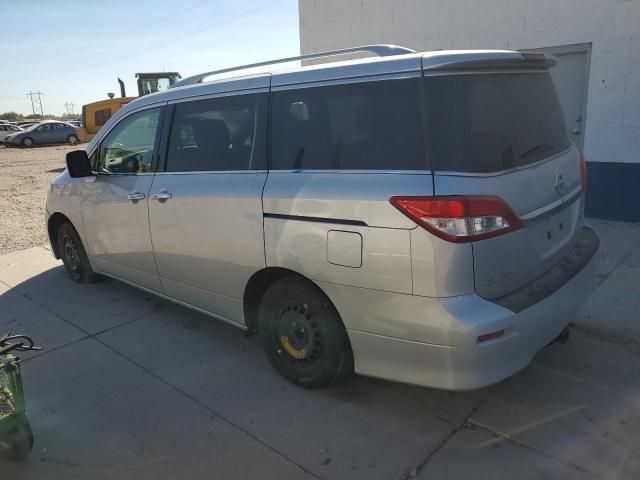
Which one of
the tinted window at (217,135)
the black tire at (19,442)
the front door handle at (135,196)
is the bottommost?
the black tire at (19,442)

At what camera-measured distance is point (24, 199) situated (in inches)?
445

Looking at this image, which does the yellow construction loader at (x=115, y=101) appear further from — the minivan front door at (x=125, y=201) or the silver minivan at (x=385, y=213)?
the silver minivan at (x=385, y=213)

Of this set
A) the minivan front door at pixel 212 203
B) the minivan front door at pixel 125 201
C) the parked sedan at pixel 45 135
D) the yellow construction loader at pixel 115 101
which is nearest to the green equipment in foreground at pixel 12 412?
the minivan front door at pixel 212 203

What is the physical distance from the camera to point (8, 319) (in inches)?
182

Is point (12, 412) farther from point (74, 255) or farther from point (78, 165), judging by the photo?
point (74, 255)

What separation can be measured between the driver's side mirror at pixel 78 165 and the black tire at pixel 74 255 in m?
0.82

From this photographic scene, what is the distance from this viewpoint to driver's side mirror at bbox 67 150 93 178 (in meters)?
4.54

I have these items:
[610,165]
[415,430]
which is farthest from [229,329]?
[610,165]

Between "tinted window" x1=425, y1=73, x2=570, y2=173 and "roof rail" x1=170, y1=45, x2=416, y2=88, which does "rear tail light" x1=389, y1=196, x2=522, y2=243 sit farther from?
"roof rail" x1=170, y1=45, x2=416, y2=88

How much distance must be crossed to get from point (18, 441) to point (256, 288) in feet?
4.98

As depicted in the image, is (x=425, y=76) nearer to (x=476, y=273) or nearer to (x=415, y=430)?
(x=476, y=273)

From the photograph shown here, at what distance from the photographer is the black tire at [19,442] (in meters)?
2.66

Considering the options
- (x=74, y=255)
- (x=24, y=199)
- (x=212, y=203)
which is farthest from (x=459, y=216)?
(x=24, y=199)

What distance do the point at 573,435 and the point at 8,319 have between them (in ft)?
14.7
